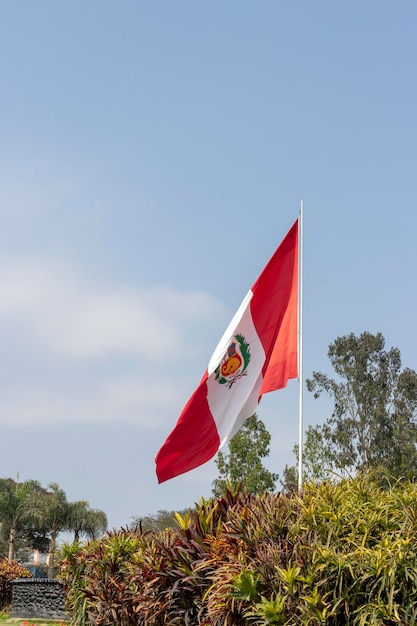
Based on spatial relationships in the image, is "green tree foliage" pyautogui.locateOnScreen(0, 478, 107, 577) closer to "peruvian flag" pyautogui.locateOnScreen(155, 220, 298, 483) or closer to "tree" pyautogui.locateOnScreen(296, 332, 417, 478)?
"tree" pyautogui.locateOnScreen(296, 332, 417, 478)

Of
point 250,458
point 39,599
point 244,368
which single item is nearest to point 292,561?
point 244,368

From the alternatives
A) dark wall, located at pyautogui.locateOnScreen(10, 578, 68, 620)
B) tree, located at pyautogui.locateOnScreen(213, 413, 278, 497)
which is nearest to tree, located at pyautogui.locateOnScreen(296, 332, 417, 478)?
tree, located at pyautogui.locateOnScreen(213, 413, 278, 497)

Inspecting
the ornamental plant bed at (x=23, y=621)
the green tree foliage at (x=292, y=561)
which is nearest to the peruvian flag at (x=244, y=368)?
the green tree foliage at (x=292, y=561)

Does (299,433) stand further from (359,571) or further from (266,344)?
(359,571)

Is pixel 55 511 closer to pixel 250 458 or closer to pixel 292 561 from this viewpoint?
pixel 250 458

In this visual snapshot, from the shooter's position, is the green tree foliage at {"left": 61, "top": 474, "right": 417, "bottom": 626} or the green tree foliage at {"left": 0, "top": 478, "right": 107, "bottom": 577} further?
the green tree foliage at {"left": 0, "top": 478, "right": 107, "bottom": 577}

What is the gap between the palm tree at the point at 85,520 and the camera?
48438mm

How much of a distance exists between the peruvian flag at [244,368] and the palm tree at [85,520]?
38003 mm

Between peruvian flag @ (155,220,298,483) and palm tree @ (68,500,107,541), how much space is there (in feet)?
125

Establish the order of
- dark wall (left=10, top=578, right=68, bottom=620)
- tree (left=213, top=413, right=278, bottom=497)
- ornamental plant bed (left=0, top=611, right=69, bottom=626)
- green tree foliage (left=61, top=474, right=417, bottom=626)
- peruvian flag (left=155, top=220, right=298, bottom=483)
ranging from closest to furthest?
green tree foliage (left=61, top=474, right=417, bottom=626) < peruvian flag (left=155, top=220, right=298, bottom=483) < ornamental plant bed (left=0, top=611, right=69, bottom=626) < dark wall (left=10, top=578, right=68, bottom=620) < tree (left=213, top=413, right=278, bottom=497)

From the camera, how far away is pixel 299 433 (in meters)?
11.6

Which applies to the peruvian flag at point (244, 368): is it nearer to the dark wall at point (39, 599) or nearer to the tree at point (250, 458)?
the dark wall at point (39, 599)

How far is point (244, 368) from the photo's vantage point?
12.3 m

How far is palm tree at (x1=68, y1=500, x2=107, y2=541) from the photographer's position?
48438mm
